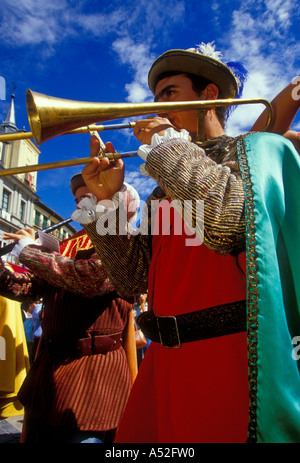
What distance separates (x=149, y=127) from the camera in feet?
4.93

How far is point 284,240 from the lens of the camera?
3.52ft

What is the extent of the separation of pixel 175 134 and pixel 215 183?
37cm

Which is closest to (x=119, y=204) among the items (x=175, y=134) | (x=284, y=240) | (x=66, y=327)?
(x=175, y=134)

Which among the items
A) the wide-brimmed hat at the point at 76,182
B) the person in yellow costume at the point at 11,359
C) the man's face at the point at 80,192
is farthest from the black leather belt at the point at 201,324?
the person in yellow costume at the point at 11,359

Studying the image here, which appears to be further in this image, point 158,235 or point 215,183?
point 158,235

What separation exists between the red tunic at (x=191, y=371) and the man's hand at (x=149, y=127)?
0.45 metres

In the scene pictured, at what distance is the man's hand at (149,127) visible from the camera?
148 cm

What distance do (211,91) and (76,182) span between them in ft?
5.68

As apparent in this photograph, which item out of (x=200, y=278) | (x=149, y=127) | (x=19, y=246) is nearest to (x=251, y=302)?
(x=200, y=278)

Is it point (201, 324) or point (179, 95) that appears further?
point (179, 95)

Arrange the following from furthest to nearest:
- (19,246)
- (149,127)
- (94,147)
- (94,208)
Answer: (19,246), (94,147), (94,208), (149,127)

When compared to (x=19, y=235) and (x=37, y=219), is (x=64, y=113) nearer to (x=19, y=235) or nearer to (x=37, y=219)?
(x=19, y=235)
